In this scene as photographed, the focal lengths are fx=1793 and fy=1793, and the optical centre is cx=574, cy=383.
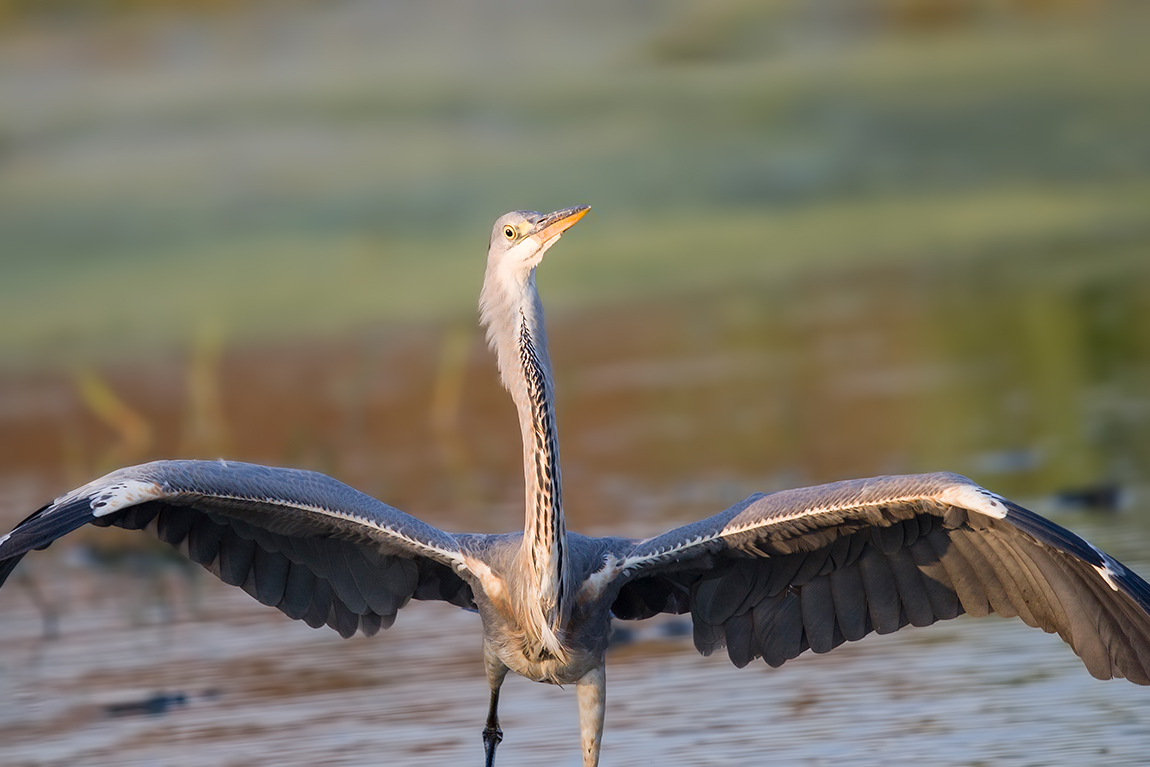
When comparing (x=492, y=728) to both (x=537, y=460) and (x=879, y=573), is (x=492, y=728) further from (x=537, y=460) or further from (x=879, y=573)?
(x=879, y=573)

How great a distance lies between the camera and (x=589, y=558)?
362 inches

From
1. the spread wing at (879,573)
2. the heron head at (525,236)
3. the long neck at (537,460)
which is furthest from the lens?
the heron head at (525,236)

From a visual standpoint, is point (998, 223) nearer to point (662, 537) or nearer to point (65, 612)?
point (65, 612)

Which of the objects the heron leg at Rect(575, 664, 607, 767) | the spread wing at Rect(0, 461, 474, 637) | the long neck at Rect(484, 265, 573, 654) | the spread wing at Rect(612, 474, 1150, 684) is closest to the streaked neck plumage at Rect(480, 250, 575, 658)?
the long neck at Rect(484, 265, 573, 654)

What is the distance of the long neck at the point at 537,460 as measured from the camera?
28.1ft

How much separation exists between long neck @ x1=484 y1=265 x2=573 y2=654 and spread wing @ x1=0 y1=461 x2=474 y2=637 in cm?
71

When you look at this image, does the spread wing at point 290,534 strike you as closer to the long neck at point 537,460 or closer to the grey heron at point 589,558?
the grey heron at point 589,558

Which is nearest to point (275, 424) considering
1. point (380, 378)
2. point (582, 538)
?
point (380, 378)

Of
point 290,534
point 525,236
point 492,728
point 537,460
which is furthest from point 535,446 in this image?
point 492,728

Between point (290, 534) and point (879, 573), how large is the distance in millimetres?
2948

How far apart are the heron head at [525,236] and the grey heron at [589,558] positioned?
0.03ft

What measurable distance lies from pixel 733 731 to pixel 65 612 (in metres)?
6.47

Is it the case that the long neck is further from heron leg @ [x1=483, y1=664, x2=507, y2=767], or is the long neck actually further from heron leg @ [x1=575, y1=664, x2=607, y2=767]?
heron leg @ [x1=483, y1=664, x2=507, y2=767]

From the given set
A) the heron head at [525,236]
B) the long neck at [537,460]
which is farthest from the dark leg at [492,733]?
the heron head at [525,236]
